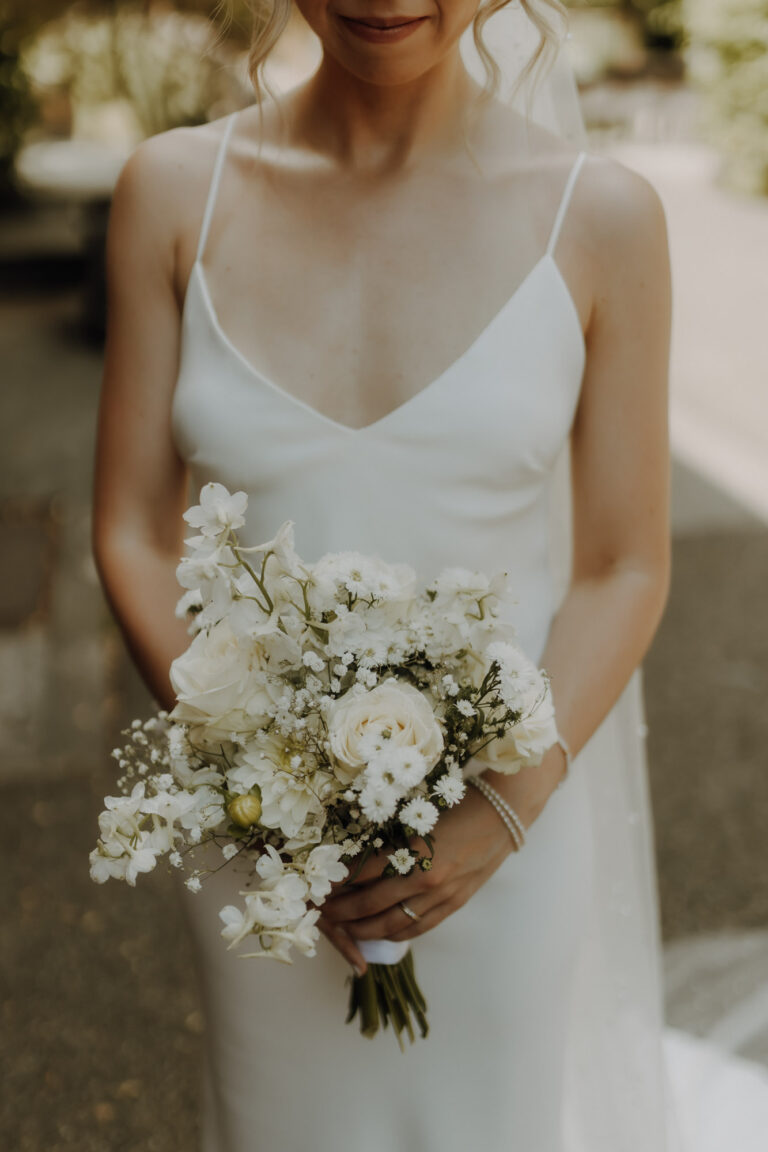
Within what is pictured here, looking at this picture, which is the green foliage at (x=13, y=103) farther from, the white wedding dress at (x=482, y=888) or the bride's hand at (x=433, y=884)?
the bride's hand at (x=433, y=884)

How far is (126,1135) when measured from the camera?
2.87m

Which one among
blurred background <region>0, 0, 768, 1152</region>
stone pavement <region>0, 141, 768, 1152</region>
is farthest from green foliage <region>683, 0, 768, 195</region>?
stone pavement <region>0, 141, 768, 1152</region>

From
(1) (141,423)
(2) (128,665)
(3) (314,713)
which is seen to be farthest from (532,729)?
(2) (128,665)

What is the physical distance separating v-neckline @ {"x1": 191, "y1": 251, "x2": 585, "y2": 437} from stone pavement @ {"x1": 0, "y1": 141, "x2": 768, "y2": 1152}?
196 cm

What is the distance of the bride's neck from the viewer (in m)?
1.71

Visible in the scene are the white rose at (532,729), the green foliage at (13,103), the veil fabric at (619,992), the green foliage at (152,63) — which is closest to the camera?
the white rose at (532,729)

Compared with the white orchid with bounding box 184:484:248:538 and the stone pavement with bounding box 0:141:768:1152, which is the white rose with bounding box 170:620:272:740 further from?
the stone pavement with bounding box 0:141:768:1152

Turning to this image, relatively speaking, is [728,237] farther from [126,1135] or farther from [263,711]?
[263,711]

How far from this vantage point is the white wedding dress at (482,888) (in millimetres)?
1674

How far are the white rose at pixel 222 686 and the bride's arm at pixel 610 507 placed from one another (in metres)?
0.37

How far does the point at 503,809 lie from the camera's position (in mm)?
1602

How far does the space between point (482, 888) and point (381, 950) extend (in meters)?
0.30

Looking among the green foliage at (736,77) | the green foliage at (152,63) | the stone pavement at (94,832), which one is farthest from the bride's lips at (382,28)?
the green foliage at (736,77)

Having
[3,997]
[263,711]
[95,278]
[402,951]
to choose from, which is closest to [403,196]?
[263,711]
